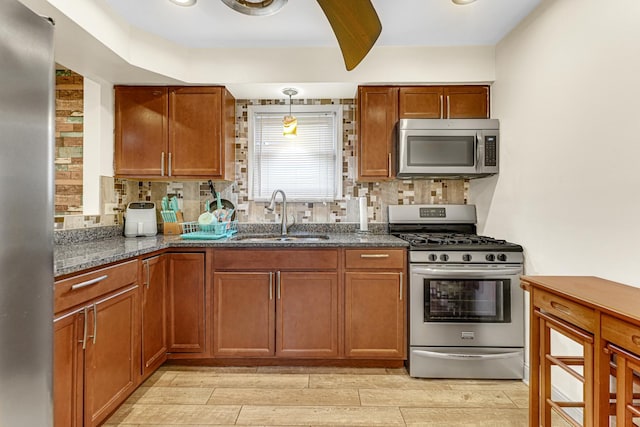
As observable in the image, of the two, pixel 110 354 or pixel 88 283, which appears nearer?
pixel 88 283

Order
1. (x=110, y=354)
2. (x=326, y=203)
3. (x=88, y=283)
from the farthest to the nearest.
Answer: (x=326, y=203) < (x=110, y=354) < (x=88, y=283)

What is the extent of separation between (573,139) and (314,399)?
217 cm

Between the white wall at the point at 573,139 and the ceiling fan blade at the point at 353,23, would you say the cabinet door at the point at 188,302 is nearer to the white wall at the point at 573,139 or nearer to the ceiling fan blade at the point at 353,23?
the ceiling fan blade at the point at 353,23

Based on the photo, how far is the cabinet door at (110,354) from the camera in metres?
1.69

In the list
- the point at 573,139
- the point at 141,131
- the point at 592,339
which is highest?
the point at 141,131

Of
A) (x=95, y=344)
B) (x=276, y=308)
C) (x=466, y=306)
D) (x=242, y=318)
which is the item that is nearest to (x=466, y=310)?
(x=466, y=306)

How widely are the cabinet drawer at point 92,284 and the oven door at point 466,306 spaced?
6.10ft

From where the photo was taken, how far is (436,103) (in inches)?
110

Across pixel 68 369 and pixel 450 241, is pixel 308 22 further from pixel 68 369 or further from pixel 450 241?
pixel 68 369

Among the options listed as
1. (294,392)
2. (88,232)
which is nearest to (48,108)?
(88,232)

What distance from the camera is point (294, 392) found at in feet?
7.39

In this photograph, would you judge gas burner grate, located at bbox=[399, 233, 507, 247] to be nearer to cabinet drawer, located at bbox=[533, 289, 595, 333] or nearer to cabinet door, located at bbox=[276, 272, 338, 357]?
cabinet door, located at bbox=[276, 272, 338, 357]

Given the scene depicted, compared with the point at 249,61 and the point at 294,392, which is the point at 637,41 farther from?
the point at 294,392

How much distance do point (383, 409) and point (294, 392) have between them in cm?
59
